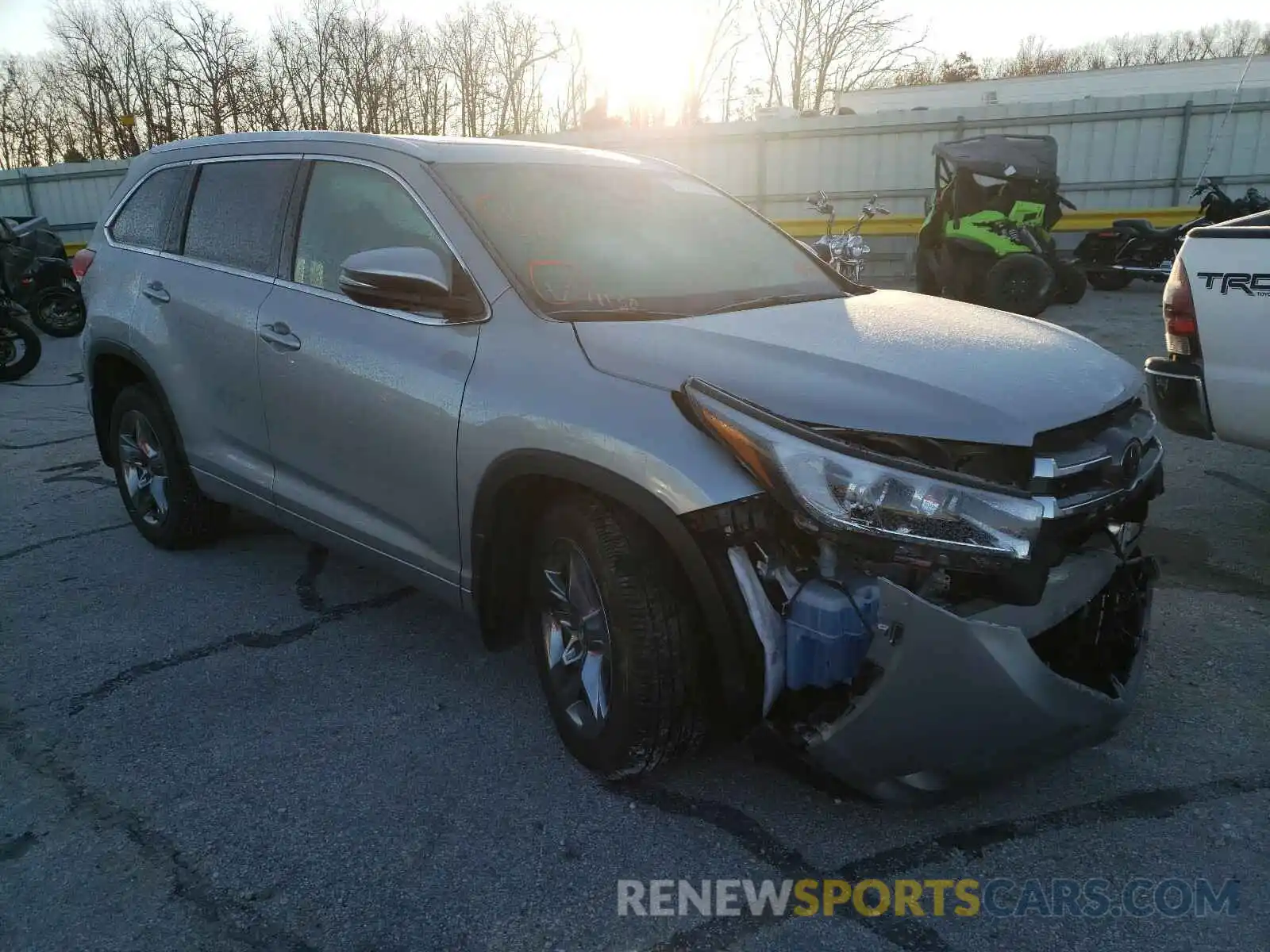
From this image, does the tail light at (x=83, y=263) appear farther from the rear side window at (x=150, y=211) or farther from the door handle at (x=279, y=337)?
the door handle at (x=279, y=337)

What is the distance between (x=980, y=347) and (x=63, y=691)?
126 inches

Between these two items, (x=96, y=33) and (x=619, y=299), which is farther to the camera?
(x=96, y=33)

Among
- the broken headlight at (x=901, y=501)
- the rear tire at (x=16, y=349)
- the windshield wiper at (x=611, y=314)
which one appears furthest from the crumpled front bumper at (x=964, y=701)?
the rear tire at (x=16, y=349)

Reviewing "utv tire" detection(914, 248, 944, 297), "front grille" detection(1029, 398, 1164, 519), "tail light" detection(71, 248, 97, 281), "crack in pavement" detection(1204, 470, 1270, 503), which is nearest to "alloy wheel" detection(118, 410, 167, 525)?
"tail light" detection(71, 248, 97, 281)

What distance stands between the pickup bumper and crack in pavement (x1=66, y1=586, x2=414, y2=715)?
10.9ft

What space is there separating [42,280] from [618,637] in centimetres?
1272

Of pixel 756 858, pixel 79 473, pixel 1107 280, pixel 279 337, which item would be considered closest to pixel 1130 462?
pixel 756 858

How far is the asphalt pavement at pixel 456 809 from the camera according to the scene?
219 centimetres

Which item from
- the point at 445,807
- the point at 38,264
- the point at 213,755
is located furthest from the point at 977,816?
the point at 38,264

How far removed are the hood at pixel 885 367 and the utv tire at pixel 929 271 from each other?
8.71m

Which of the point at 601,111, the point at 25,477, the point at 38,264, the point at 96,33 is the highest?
the point at 96,33

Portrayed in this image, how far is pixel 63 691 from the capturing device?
3.31m

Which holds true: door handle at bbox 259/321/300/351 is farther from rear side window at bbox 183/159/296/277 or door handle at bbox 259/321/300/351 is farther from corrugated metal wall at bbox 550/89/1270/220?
corrugated metal wall at bbox 550/89/1270/220

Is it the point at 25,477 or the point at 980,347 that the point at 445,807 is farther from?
the point at 25,477
